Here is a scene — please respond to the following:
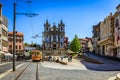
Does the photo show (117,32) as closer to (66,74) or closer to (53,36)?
(66,74)

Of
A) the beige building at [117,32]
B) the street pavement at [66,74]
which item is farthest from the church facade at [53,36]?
the street pavement at [66,74]

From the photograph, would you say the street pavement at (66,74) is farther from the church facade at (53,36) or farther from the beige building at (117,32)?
the church facade at (53,36)

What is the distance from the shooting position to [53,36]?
15850 cm

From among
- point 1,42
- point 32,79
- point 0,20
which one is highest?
point 0,20

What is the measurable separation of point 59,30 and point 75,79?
139250 mm

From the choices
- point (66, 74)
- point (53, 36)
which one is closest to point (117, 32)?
point (66, 74)

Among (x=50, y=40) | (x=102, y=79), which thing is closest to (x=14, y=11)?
(x=102, y=79)

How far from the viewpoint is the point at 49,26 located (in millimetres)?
161750

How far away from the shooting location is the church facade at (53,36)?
509 ft

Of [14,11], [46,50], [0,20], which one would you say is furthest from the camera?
[46,50]

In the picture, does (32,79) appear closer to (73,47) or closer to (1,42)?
(1,42)

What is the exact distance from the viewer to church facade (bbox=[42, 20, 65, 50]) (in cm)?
15525

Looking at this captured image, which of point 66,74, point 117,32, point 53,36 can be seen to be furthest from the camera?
point 53,36

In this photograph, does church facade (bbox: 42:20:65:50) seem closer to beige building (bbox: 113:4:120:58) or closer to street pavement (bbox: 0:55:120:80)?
beige building (bbox: 113:4:120:58)
